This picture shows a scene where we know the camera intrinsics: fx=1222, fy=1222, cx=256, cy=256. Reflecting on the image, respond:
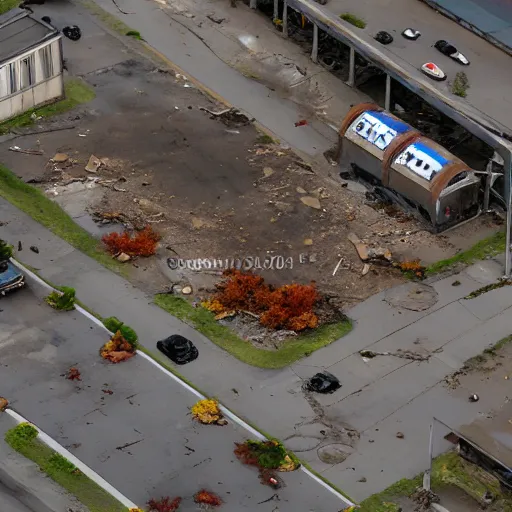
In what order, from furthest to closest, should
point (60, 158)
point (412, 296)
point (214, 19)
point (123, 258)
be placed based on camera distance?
1. point (214, 19)
2. point (60, 158)
3. point (123, 258)
4. point (412, 296)

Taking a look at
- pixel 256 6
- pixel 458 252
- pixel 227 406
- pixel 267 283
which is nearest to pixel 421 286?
pixel 458 252

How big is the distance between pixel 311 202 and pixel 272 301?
18.0 feet

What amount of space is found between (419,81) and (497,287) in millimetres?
8046

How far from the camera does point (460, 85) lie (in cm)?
3925

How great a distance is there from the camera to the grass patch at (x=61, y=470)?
27109mm

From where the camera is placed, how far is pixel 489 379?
30859 millimetres

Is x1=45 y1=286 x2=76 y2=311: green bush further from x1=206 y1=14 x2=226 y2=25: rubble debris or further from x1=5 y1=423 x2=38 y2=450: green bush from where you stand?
x1=206 y1=14 x2=226 y2=25: rubble debris

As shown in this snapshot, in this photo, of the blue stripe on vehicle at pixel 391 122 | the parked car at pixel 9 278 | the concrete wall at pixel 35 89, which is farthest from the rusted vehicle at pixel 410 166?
the parked car at pixel 9 278

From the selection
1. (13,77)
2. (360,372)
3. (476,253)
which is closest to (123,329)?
(360,372)

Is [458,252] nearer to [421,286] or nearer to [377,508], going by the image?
[421,286]

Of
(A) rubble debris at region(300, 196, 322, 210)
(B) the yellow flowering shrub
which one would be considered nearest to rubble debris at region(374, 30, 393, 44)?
(A) rubble debris at region(300, 196, 322, 210)

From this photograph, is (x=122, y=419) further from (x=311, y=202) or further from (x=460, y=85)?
→ (x=460, y=85)

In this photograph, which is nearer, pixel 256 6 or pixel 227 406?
pixel 227 406

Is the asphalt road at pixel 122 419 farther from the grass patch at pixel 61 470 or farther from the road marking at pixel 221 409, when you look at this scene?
the grass patch at pixel 61 470
